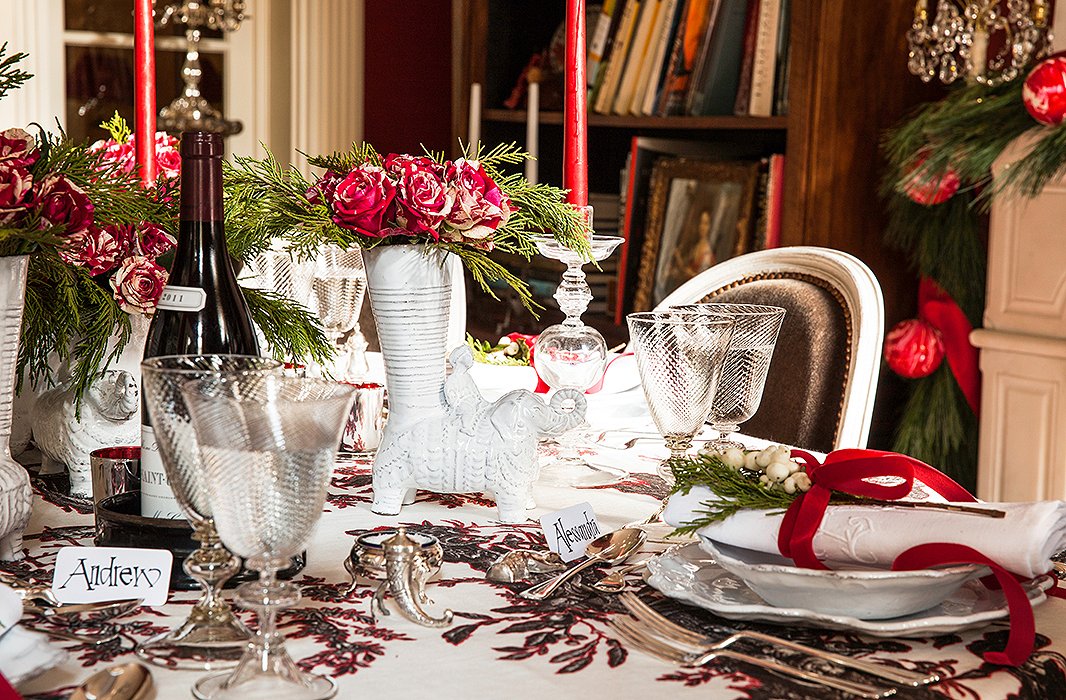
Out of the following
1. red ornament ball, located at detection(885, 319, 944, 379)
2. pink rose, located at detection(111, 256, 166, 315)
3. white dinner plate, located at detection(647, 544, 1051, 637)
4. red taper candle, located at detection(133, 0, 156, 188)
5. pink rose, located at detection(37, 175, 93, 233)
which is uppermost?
red taper candle, located at detection(133, 0, 156, 188)

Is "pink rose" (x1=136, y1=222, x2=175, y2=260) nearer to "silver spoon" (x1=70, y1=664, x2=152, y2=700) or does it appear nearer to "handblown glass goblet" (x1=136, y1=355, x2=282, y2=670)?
"handblown glass goblet" (x1=136, y1=355, x2=282, y2=670)

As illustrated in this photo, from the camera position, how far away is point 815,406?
5.20 ft

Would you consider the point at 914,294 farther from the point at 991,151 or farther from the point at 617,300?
the point at 617,300

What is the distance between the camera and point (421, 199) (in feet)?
3.12

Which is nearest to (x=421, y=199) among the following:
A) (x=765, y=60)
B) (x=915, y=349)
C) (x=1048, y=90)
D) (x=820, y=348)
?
(x=820, y=348)

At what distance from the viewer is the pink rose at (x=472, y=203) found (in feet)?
3.18

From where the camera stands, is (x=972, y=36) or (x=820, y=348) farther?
(x=972, y=36)

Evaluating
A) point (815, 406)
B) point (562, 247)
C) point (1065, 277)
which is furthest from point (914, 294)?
point (562, 247)

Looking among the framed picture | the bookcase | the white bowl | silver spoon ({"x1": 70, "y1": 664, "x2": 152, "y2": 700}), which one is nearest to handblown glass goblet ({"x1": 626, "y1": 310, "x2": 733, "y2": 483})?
the white bowl

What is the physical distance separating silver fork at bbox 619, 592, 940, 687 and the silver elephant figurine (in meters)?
0.12

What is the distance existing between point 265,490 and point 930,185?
5.60ft

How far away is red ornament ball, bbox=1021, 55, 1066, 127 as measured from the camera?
188 cm

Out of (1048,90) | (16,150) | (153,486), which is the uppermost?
(1048,90)

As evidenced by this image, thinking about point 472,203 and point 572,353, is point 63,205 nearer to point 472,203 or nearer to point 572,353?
point 472,203
